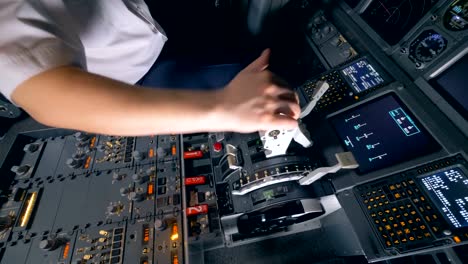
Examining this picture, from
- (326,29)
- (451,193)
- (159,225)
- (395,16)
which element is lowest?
(451,193)

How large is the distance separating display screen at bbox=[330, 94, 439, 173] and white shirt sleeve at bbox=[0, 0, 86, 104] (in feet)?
3.27

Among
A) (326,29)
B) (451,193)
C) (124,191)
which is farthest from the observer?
(326,29)

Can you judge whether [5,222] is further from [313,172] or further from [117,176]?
[313,172]

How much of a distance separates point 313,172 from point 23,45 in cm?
87

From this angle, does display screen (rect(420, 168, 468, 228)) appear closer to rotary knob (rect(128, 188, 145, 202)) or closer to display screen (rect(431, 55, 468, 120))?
display screen (rect(431, 55, 468, 120))

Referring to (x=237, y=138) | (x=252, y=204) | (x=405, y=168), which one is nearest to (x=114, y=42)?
(x=237, y=138)

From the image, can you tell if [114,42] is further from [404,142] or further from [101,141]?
[404,142]

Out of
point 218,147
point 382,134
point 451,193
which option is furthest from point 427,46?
point 218,147

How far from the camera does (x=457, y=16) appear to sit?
2.99ft

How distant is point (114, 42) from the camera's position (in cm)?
98

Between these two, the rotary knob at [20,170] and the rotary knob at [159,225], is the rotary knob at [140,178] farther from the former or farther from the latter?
the rotary knob at [20,170]

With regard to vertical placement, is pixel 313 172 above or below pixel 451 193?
above

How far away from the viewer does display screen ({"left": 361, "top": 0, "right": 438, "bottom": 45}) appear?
3.40 feet

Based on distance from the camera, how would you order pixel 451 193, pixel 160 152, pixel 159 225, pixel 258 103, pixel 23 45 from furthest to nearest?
1. pixel 160 152
2. pixel 159 225
3. pixel 451 193
4. pixel 258 103
5. pixel 23 45
